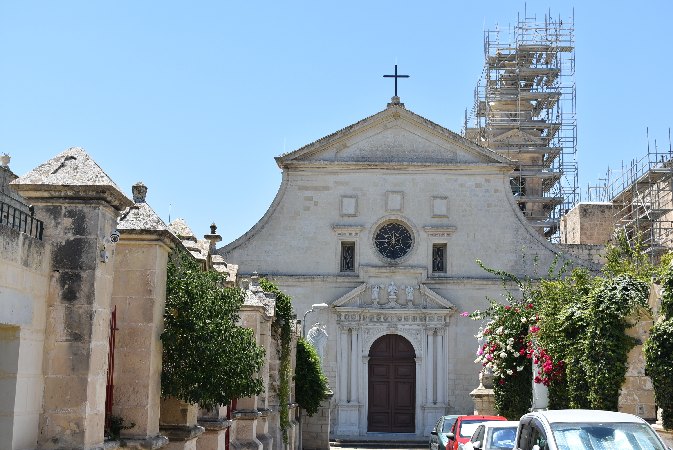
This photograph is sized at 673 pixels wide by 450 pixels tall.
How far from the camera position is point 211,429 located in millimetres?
12867

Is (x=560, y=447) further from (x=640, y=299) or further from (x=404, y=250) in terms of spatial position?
(x=404, y=250)

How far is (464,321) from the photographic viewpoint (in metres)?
36.5

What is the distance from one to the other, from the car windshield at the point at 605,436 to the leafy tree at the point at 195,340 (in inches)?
138

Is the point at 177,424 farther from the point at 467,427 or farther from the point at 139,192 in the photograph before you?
the point at 467,427

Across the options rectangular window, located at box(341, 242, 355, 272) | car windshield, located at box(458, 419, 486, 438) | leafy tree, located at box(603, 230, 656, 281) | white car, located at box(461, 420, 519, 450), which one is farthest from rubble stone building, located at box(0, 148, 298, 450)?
rectangular window, located at box(341, 242, 355, 272)

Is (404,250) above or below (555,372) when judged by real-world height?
above

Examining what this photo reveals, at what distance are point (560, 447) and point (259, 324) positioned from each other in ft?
26.4

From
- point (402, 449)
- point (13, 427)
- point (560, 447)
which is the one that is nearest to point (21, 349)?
point (13, 427)

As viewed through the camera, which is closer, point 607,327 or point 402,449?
point 607,327

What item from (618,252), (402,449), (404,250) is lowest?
(402,449)

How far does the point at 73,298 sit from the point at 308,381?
21.3m

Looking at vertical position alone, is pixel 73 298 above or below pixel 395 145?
below

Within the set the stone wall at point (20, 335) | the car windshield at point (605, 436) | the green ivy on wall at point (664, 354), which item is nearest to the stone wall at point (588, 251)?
the green ivy on wall at point (664, 354)

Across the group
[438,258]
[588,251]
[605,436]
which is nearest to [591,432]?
[605,436]
